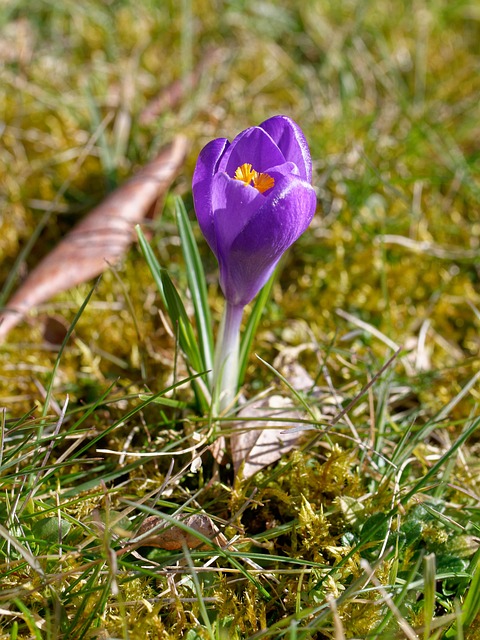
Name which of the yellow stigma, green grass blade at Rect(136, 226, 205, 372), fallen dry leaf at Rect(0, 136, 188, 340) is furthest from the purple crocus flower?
fallen dry leaf at Rect(0, 136, 188, 340)

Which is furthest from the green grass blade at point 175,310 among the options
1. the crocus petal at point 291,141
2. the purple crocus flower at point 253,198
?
the crocus petal at point 291,141

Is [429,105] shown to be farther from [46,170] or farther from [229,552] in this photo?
[229,552]

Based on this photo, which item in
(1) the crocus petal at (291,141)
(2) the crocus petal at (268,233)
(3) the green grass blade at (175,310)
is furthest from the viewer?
(3) the green grass blade at (175,310)

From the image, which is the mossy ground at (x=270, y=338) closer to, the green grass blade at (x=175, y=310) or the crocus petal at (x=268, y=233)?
the green grass blade at (x=175, y=310)

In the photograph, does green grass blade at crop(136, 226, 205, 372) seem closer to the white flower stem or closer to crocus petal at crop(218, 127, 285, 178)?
the white flower stem

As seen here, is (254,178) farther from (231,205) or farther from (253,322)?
(253,322)

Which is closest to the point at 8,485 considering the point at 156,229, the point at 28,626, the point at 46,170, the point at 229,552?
the point at 28,626
